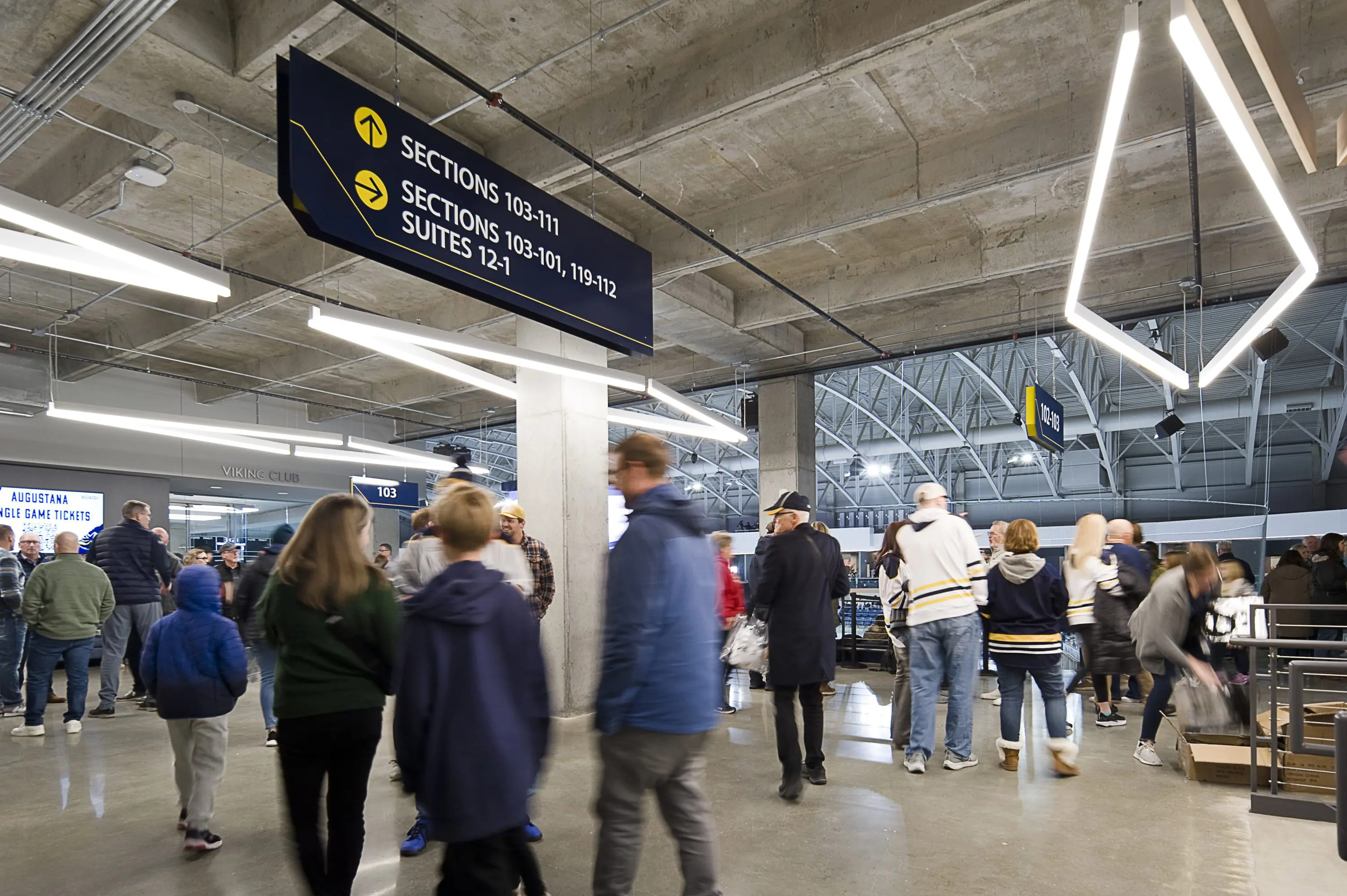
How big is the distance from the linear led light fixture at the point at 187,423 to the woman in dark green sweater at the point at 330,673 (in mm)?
6301

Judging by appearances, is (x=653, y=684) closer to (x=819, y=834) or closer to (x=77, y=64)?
(x=819, y=834)

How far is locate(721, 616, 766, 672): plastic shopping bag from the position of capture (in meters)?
5.15

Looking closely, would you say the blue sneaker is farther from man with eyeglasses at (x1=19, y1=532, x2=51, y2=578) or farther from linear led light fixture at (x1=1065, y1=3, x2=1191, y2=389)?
man with eyeglasses at (x1=19, y1=532, x2=51, y2=578)

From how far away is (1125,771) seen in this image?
4.66m

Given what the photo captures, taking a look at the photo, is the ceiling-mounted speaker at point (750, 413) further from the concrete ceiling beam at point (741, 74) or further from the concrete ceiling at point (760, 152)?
the concrete ceiling beam at point (741, 74)

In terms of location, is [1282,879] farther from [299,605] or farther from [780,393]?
[780,393]

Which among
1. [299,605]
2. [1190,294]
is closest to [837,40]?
[299,605]

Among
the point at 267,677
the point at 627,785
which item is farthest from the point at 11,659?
the point at 627,785

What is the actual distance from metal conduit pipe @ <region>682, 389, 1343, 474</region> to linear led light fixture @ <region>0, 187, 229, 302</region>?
1133 centimetres

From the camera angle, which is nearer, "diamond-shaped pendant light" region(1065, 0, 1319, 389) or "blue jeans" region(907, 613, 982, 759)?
"diamond-shaped pendant light" region(1065, 0, 1319, 389)

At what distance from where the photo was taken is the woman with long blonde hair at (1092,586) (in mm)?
5176

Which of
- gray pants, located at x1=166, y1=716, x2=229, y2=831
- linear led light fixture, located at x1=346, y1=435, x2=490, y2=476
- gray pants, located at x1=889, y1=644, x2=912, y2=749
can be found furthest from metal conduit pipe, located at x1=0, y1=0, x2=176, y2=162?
linear led light fixture, located at x1=346, y1=435, x2=490, y2=476

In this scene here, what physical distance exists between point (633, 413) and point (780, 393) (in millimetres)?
3505

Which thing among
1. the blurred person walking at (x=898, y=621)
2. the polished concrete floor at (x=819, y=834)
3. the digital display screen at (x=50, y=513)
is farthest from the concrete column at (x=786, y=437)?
the digital display screen at (x=50, y=513)
